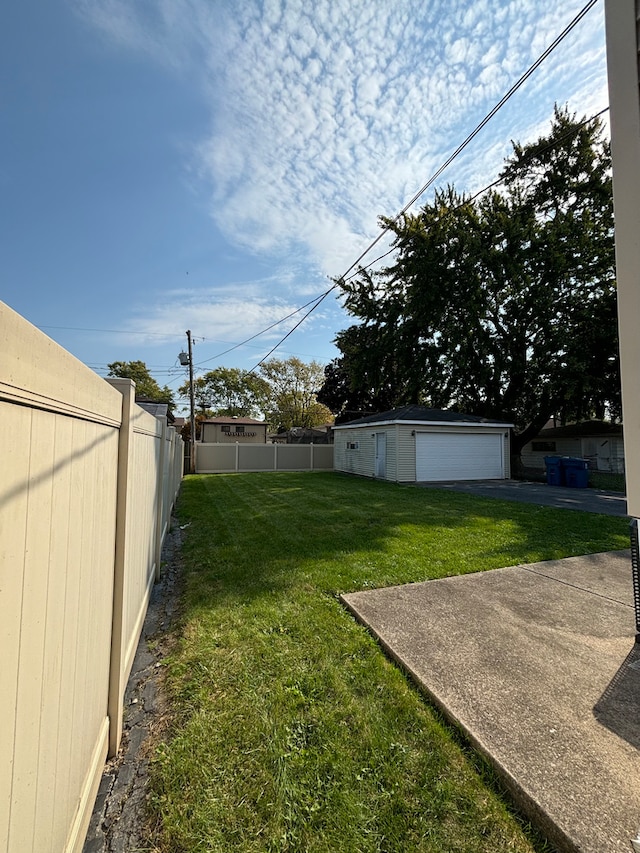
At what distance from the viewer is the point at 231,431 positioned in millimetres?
31531

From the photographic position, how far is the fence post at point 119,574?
1870 mm

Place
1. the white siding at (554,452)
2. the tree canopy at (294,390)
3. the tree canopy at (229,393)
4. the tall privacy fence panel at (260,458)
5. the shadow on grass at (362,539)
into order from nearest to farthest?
the shadow on grass at (362,539) → the tall privacy fence panel at (260,458) → the white siding at (554,452) → the tree canopy at (294,390) → the tree canopy at (229,393)

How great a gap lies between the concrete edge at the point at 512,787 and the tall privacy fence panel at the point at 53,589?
168 centimetres

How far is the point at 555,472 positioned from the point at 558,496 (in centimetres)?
357

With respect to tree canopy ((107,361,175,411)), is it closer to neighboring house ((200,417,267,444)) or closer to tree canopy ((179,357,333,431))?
tree canopy ((179,357,333,431))

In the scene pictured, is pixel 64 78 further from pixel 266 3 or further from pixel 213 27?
pixel 266 3

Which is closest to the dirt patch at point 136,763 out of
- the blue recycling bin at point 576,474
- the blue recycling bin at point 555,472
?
the blue recycling bin at point 576,474

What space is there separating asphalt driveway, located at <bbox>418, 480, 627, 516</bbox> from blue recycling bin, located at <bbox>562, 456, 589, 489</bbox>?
46cm

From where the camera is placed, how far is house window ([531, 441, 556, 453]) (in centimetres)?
2638

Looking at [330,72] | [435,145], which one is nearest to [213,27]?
[330,72]

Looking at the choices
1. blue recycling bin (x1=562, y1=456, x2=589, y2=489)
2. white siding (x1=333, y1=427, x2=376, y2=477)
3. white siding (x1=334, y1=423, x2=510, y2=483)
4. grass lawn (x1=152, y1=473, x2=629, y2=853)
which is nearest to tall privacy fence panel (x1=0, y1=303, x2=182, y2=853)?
grass lawn (x1=152, y1=473, x2=629, y2=853)

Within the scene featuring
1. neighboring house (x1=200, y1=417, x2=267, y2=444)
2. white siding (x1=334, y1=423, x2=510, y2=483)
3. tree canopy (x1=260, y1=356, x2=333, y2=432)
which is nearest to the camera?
white siding (x1=334, y1=423, x2=510, y2=483)

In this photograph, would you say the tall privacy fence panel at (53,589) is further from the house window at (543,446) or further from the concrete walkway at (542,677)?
the house window at (543,446)

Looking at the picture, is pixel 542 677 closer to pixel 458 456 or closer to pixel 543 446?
pixel 458 456
